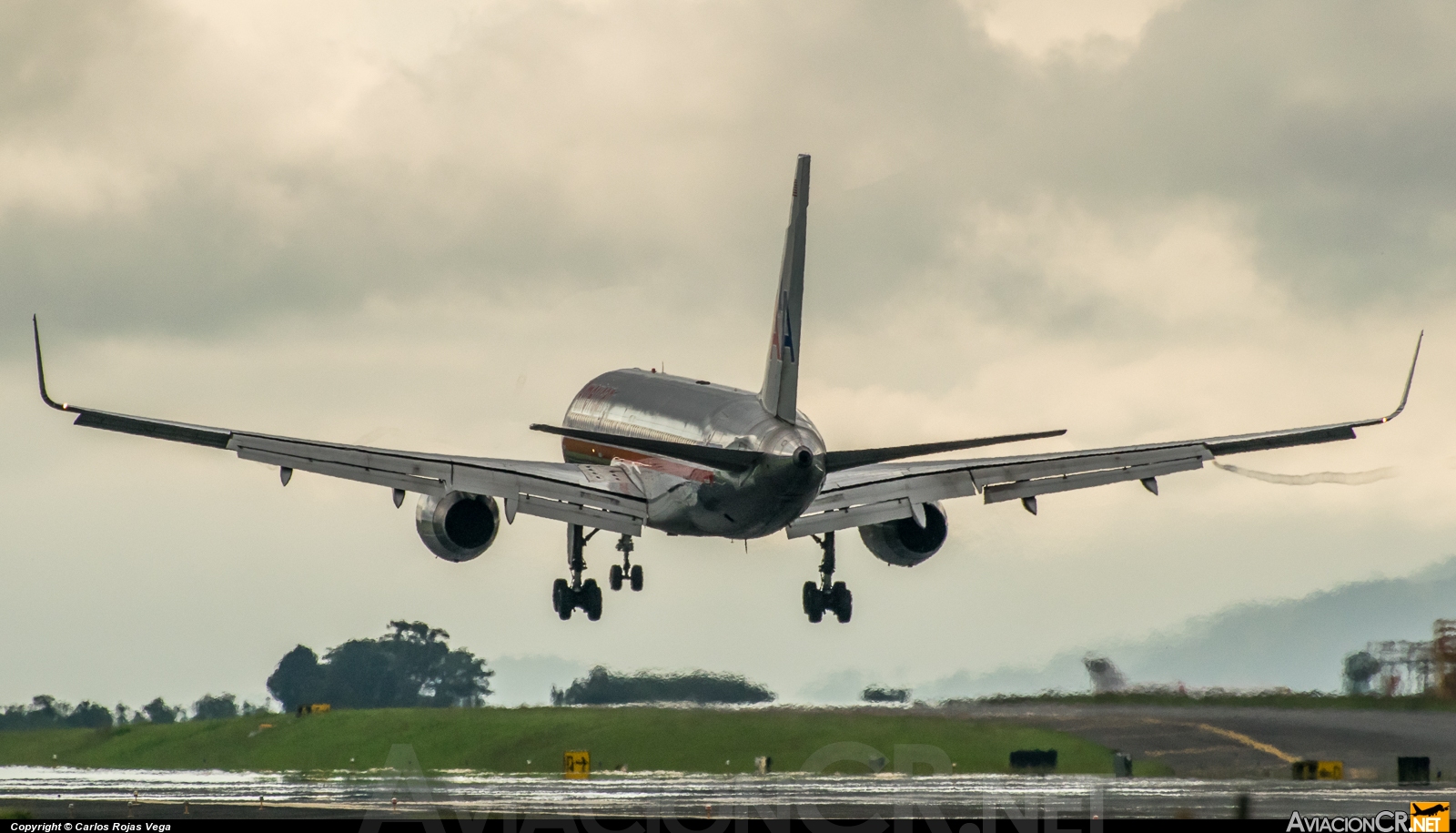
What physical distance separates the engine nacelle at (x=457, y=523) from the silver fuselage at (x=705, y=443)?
4.41 metres

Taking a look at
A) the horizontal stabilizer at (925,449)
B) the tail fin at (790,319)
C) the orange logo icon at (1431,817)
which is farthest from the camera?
the tail fin at (790,319)

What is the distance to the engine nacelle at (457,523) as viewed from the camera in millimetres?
55344

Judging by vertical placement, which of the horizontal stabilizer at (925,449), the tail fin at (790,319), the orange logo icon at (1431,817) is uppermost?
the tail fin at (790,319)

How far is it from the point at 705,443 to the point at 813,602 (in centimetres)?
939

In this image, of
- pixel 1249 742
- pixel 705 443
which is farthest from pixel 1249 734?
pixel 705 443

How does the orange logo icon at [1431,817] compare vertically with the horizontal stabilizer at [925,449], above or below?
below

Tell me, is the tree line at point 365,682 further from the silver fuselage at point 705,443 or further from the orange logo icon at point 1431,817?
the orange logo icon at point 1431,817

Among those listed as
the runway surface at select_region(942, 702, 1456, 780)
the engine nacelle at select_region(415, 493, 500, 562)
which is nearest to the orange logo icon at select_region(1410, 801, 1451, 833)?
the runway surface at select_region(942, 702, 1456, 780)

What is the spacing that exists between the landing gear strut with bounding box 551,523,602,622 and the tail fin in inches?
377

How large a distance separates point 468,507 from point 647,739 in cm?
812

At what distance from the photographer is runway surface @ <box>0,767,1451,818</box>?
4175 cm

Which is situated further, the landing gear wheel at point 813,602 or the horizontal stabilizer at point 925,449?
the landing gear wheel at point 813,602

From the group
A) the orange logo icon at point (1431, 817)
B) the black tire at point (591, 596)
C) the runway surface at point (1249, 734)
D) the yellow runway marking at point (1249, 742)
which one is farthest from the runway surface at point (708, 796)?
the black tire at point (591, 596)

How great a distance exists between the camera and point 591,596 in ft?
192
